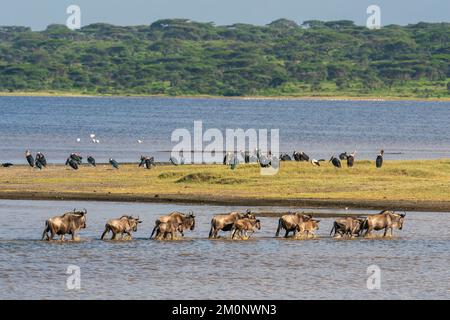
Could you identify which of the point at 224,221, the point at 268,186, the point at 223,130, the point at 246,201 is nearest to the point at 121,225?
the point at 224,221

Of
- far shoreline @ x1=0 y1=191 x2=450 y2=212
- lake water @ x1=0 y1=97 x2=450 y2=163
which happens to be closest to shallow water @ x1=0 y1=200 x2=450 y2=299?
far shoreline @ x1=0 y1=191 x2=450 y2=212

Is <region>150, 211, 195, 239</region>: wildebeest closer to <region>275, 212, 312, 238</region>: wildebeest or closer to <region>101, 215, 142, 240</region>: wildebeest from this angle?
<region>101, 215, 142, 240</region>: wildebeest

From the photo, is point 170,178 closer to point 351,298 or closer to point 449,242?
point 449,242

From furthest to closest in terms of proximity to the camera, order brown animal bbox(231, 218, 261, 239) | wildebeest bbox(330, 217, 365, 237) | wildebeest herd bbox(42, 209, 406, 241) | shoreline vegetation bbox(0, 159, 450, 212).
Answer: shoreline vegetation bbox(0, 159, 450, 212)
wildebeest bbox(330, 217, 365, 237)
brown animal bbox(231, 218, 261, 239)
wildebeest herd bbox(42, 209, 406, 241)

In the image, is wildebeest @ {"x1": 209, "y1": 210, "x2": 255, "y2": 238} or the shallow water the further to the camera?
wildebeest @ {"x1": 209, "y1": 210, "x2": 255, "y2": 238}

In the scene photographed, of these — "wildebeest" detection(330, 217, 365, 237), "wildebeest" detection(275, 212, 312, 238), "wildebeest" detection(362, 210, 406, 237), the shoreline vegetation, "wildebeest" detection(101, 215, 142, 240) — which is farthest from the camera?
the shoreline vegetation

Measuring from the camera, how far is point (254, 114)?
601 ft

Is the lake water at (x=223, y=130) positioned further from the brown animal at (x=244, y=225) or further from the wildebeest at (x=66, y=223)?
the wildebeest at (x=66, y=223)

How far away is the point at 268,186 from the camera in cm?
5112

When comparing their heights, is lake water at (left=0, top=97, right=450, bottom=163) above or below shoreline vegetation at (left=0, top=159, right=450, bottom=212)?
above

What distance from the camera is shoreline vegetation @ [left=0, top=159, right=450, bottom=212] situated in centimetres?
4759

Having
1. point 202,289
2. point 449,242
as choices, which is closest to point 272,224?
point 449,242

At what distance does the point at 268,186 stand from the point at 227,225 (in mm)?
13761

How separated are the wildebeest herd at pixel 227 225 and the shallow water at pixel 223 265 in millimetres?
388
